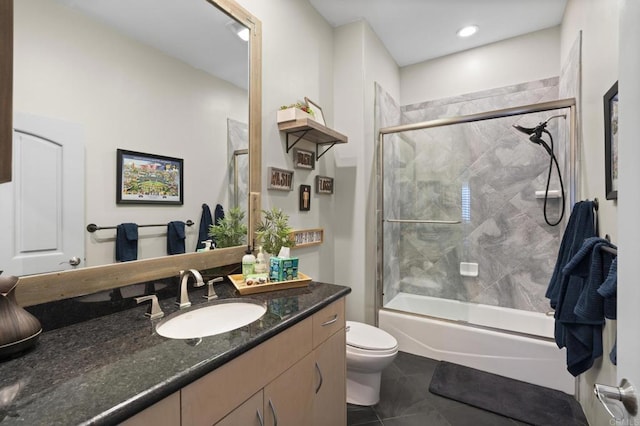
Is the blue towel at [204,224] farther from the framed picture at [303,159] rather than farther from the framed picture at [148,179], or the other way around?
the framed picture at [303,159]

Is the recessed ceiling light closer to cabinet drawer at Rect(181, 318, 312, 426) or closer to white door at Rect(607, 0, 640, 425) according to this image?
white door at Rect(607, 0, 640, 425)

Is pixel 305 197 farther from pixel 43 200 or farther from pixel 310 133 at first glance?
pixel 43 200

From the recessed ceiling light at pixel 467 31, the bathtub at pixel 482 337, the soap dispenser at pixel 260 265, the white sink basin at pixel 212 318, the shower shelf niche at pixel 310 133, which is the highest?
the recessed ceiling light at pixel 467 31

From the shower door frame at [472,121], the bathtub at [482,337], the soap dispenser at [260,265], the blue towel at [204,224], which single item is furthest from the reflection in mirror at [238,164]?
the bathtub at [482,337]

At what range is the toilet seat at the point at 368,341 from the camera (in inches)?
70.3

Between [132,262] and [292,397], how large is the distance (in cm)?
81

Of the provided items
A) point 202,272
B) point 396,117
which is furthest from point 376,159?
point 202,272

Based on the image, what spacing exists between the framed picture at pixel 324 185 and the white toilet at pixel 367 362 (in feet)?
3.58

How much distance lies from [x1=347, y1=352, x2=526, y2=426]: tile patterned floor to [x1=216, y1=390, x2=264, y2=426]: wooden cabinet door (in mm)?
1053

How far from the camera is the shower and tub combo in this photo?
2525 millimetres

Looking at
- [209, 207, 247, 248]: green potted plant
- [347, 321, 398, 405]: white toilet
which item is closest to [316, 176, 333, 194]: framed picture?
[209, 207, 247, 248]: green potted plant

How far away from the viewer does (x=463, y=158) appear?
2.82m

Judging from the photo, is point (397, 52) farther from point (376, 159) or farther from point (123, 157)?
point (123, 157)

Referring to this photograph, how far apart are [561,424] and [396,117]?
2792 mm
